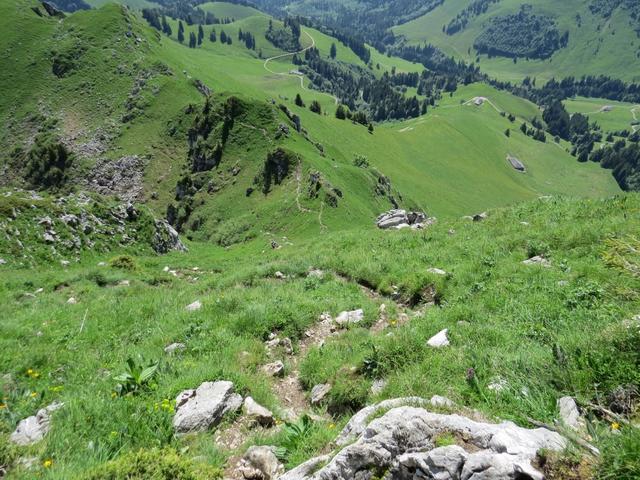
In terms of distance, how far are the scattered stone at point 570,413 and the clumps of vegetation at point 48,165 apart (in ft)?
265

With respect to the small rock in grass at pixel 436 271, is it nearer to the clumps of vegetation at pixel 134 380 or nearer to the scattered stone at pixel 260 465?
the scattered stone at pixel 260 465

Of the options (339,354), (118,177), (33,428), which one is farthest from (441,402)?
(118,177)

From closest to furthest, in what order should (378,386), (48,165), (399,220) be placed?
1. (378,386)
2. (399,220)
3. (48,165)

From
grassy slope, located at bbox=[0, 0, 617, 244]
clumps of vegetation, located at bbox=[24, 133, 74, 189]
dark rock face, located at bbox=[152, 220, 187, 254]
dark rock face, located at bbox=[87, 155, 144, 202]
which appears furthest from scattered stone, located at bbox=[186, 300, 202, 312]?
clumps of vegetation, located at bbox=[24, 133, 74, 189]

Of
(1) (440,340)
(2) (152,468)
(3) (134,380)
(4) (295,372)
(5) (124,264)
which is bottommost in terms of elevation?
(5) (124,264)

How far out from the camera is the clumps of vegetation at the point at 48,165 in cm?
7031

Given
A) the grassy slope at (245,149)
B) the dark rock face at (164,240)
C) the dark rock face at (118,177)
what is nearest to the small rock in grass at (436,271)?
the dark rock face at (164,240)

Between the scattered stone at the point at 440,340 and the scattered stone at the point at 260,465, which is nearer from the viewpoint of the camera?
the scattered stone at the point at 260,465

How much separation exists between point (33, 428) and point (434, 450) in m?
6.64

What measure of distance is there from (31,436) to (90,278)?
51.2 feet

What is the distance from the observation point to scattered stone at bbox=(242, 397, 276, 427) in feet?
24.3

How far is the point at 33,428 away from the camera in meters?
6.83

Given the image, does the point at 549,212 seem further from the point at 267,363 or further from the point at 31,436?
the point at 31,436

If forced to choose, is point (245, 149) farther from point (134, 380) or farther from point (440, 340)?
point (440, 340)
